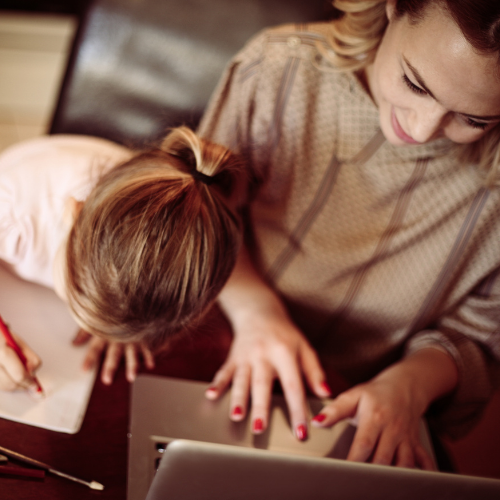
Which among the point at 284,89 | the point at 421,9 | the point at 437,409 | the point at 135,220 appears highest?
the point at 421,9

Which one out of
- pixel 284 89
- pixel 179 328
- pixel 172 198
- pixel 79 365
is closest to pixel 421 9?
pixel 284 89

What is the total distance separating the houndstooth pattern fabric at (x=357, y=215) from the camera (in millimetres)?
799

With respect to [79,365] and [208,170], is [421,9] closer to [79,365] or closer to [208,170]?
[208,170]

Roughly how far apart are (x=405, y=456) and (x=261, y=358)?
0.25m

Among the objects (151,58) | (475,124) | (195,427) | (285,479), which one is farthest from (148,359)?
(151,58)

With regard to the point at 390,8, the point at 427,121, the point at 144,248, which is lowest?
the point at 144,248

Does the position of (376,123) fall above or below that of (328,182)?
above

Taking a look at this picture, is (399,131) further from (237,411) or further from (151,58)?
(151,58)

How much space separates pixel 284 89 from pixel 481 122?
0.31m

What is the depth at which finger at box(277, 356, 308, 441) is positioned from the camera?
0.69 metres

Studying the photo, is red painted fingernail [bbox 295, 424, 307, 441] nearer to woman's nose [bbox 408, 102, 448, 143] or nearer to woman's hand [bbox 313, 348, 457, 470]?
woman's hand [bbox 313, 348, 457, 470]

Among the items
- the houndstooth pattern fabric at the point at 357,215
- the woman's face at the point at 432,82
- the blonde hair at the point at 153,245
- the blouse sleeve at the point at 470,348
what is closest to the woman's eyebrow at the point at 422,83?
the woman's face at the point at 432,82

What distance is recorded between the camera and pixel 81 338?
0.74 m

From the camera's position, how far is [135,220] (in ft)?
1.95
